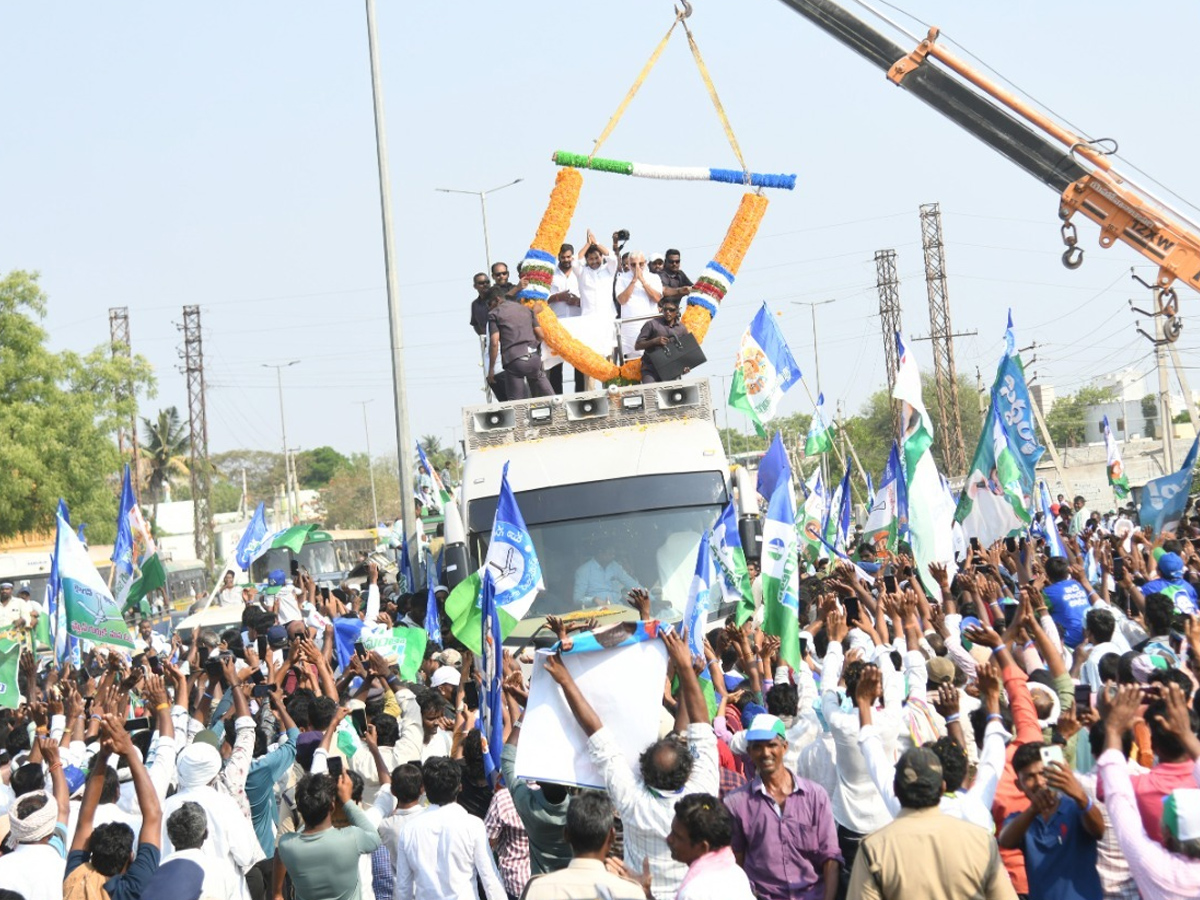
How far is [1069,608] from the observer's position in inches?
391

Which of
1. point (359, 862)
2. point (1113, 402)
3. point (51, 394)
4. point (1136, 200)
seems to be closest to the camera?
point (359, 862)

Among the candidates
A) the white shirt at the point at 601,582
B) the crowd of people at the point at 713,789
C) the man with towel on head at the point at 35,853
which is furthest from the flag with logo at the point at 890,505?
the man with towel on head at the point at 35,853

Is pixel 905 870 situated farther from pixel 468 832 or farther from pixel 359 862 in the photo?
pixel 359 862

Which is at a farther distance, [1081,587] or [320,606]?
[320,606]

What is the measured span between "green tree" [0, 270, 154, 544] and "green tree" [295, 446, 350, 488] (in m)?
98.7

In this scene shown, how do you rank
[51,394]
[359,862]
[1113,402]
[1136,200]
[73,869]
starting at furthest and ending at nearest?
1. [1113,402]
2. [51,394]
3. [1136,200]
4. [359,862]
5. [73,869]

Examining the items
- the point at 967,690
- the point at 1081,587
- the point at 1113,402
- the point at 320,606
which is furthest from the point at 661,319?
the point at 1113,402

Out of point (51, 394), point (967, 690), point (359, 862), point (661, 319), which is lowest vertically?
point (359, 862)

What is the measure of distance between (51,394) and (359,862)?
3186 cm

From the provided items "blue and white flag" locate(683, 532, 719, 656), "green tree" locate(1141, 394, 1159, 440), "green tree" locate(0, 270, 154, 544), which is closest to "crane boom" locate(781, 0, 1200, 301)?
"blue and white flag" locate(683, 532, 719, 656)

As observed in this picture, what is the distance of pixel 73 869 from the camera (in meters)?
6.16

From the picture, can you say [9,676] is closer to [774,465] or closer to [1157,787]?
[774,465]

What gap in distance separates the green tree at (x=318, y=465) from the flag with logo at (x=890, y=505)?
396 feet

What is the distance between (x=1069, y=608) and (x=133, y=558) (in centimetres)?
1045
